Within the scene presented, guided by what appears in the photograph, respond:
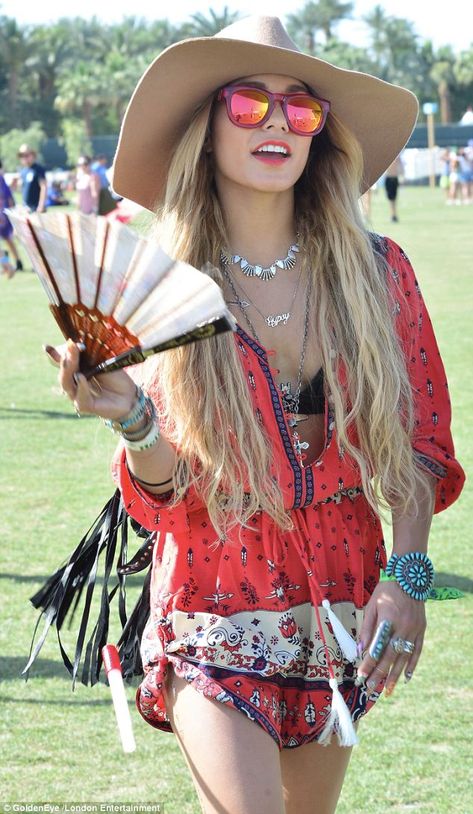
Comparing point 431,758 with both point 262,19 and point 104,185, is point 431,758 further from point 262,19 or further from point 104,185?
point 104,185

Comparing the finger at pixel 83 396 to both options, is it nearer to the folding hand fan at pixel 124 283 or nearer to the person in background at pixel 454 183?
the folding hand fan at pixel 124 283

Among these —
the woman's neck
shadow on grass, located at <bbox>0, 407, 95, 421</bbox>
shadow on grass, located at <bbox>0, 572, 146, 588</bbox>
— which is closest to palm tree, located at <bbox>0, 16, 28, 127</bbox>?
shadow on grass, located at <bbox>0, 407, 95, 421</bbox>

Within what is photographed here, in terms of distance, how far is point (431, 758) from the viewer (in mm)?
4430

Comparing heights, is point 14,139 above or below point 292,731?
below

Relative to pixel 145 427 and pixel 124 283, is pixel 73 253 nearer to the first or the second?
pixel 124 283

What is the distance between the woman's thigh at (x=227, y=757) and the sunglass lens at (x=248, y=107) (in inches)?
50.7

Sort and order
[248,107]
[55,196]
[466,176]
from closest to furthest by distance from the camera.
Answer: [248,107], [466,176], [55,196]

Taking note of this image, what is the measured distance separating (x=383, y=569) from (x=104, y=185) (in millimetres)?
26131

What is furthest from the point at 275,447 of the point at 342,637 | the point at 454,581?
the point at 454,581

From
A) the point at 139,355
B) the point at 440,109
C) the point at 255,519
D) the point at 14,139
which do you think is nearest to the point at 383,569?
the point at 255,519

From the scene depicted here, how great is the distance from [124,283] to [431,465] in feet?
3.41

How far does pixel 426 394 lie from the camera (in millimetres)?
2994

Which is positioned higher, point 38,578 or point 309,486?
point 309,486

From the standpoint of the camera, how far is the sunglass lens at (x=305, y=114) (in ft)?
9.70
